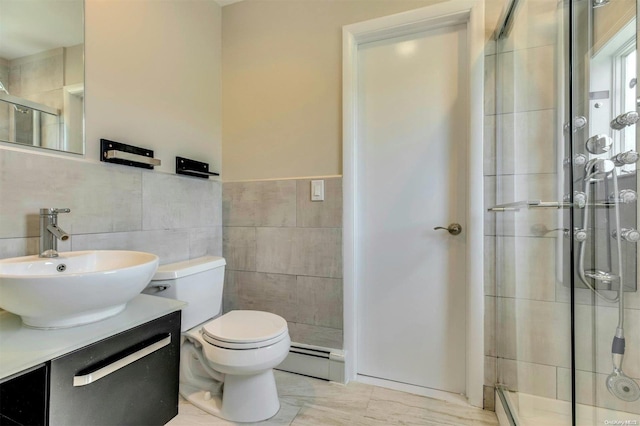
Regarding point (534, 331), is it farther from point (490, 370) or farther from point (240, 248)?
point (240, 248)

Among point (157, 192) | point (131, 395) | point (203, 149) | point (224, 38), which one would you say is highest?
point (224, 38)

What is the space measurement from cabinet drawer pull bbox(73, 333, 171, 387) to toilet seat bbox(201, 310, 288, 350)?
28 centimetres

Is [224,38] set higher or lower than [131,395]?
higher

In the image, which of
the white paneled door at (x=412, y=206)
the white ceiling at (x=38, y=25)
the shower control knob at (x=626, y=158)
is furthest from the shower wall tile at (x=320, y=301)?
the white ceiling at (x=38, y=25)

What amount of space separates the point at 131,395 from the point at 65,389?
0.69 ft

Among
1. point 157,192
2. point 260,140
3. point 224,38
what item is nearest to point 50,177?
Result: point 157,192

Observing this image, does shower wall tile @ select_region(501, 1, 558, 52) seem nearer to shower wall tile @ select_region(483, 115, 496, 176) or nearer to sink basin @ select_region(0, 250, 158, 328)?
shower wall tile @ select_region(483, 115, 496, 176)

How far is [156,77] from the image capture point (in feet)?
5.40

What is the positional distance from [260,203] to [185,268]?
62cm

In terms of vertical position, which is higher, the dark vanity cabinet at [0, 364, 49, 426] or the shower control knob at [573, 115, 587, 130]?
the shower control knob at [573, 115, 587, 130]

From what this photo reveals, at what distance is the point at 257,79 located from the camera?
6.46 ft

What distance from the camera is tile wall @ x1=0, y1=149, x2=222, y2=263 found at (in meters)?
1.12

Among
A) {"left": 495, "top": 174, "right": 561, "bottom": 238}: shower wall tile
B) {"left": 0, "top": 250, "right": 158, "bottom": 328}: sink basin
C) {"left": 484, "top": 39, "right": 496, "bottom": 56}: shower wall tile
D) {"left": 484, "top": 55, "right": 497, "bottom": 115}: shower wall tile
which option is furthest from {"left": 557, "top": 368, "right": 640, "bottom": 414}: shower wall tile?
{"left": 0, "top": 250, "right": 158, "bottom": 328}: sink basin

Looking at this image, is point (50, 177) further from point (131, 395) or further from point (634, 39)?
point (634, 39)
